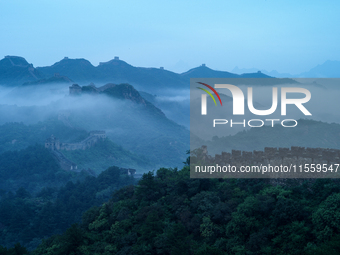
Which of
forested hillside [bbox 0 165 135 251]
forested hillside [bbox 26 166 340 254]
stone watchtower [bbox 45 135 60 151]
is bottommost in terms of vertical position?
forested hillside [bbox 0 165 135 251]

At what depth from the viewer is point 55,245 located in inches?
772

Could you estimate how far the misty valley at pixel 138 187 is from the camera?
14.7 meters

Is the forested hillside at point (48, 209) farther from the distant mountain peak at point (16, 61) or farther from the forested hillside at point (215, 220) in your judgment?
the distant mountain peak at point (16, 61)

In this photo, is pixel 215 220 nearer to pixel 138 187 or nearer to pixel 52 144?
pixel 138 187

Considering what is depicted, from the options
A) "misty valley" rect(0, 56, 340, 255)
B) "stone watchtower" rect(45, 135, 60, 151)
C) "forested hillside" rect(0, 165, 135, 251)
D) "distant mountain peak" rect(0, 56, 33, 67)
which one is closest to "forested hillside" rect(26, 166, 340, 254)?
"misty valley" rect(0, 56, 340, 255)

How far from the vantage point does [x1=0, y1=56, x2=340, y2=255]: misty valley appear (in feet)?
48.3

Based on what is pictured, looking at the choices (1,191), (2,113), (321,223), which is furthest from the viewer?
(2,113)

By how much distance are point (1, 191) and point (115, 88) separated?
6825cm

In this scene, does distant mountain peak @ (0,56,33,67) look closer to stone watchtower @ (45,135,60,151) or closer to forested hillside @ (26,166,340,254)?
stone watchtower @ (45,135,60,151)

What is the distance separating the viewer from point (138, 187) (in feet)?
71.2

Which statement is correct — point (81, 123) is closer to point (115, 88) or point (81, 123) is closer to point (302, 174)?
point (115, 88)

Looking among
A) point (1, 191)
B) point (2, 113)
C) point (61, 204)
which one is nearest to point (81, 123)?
point (2, 113)

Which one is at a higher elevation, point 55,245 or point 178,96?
point 178,96

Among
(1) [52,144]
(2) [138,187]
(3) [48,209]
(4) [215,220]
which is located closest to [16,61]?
(1) [52,144]
